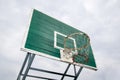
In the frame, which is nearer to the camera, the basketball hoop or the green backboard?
the green backboard

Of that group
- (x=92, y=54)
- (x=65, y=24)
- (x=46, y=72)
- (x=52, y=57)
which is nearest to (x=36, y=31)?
(x=52, y=57)

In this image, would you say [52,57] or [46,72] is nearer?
[52,57]

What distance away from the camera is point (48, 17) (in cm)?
879

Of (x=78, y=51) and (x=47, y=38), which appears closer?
(x=47, y=38)

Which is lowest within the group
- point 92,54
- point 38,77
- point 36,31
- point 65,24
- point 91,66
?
point 38,77

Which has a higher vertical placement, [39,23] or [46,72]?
[39,23]

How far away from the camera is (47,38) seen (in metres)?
7.42

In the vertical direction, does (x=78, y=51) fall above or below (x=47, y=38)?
below

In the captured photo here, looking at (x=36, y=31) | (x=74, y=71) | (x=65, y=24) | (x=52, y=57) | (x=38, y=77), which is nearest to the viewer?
(x=52, y=57)

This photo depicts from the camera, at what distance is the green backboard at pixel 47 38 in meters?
6.55

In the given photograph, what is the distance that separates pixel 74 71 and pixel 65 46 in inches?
65.2

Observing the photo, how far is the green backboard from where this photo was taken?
258 inches

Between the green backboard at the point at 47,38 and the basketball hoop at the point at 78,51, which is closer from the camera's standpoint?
the green backboard at the point at 47,38

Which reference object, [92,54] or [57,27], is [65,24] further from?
[92,54]
